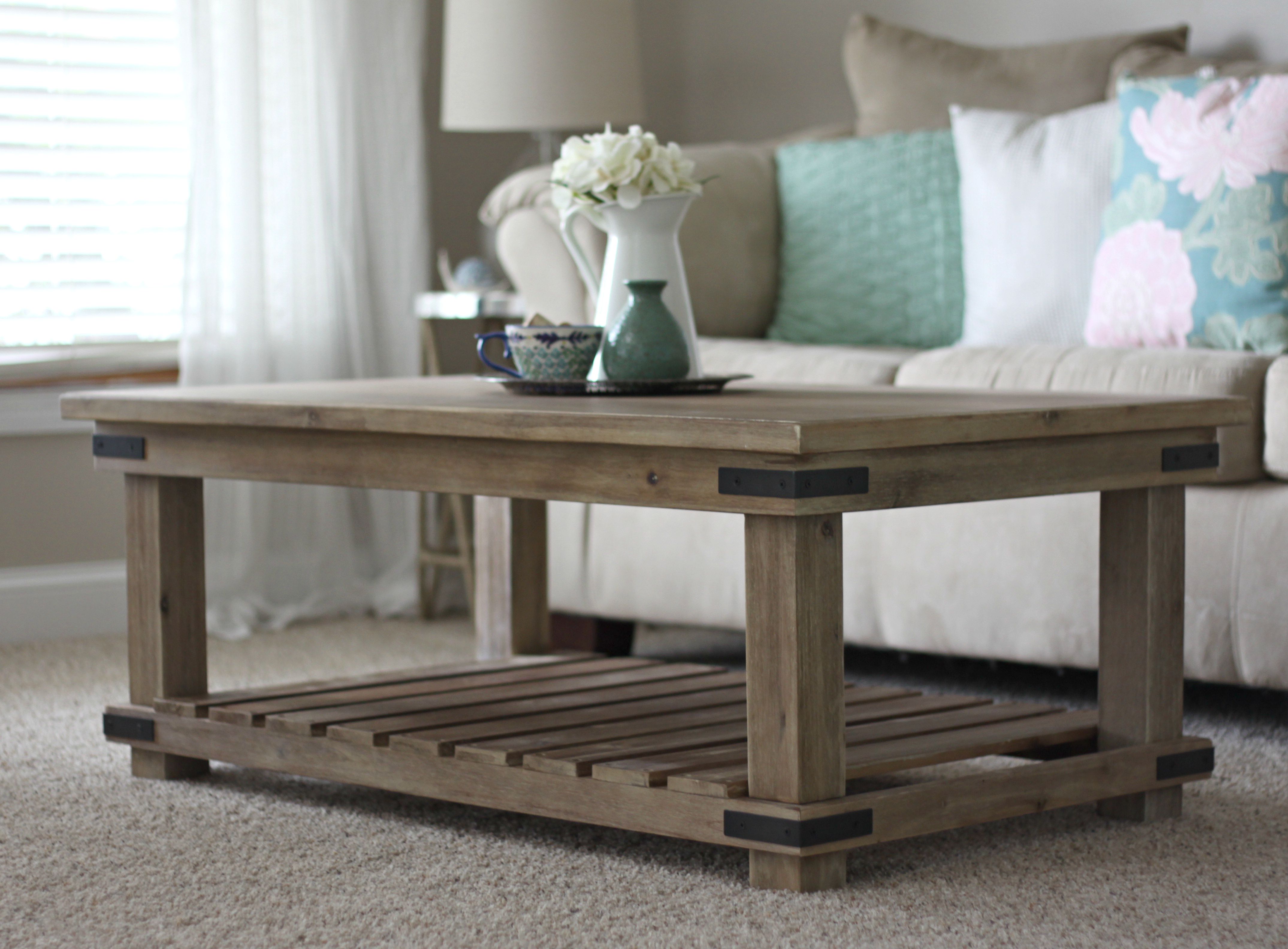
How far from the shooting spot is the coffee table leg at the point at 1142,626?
1.72m

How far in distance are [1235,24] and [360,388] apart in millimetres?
1772

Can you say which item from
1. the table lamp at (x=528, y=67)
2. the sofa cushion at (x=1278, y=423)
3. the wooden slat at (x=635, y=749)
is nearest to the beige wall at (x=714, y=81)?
the table lamp at (x=528, y=67)

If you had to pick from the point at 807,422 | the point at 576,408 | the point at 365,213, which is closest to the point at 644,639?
the point at 365,213

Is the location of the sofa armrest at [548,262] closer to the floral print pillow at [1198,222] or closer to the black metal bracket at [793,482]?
the floral print pillow at [1198,222]

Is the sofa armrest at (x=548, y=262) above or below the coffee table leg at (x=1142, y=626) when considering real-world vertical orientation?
above

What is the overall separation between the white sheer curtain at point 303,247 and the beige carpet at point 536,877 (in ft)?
3.83

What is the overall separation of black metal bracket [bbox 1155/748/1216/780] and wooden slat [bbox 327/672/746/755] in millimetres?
501

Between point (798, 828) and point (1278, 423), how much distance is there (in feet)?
3.08

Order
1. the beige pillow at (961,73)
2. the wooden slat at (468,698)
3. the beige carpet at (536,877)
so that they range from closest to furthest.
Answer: the beige carpet at (536,877)
the wooden slat at (468,698)
the beige pillow at (961,73)

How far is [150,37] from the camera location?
313cm

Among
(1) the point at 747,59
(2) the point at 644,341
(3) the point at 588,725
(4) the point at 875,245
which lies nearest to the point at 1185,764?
(3) the point at 588,725

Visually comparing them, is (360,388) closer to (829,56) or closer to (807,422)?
(807,422)

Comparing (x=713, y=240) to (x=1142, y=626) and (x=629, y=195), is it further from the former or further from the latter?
(x=1142, y=626)

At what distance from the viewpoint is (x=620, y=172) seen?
1.94 metres
